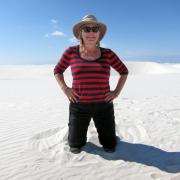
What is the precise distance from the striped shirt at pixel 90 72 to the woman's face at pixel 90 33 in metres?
0.23

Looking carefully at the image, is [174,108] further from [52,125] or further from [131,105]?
[52,125]

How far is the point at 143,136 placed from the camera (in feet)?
18.0

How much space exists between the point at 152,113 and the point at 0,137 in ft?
12.8

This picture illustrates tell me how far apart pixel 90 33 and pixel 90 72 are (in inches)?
21.5

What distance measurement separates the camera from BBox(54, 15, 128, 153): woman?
4.16 metres

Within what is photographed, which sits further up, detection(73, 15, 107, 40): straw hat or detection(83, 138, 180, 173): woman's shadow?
detection(73, 15, 107, 40): straw hat

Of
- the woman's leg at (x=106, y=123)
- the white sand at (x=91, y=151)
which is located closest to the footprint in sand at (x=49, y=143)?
the white sand at (x=91, y=151)

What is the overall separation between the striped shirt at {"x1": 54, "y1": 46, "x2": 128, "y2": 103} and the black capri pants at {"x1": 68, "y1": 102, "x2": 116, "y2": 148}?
12 centimetres

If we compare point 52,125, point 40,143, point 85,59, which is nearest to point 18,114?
point 52,125

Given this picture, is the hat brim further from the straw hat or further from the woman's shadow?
the woman's shadow

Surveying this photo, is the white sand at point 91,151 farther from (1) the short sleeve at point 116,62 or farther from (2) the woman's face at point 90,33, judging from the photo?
(2) the woman's face at point 90,33

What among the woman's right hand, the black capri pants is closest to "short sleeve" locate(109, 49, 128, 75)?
the black capri pants

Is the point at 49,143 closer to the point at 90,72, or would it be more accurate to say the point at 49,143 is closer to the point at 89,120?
the point at 89,120

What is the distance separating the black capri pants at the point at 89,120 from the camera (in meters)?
4.35
